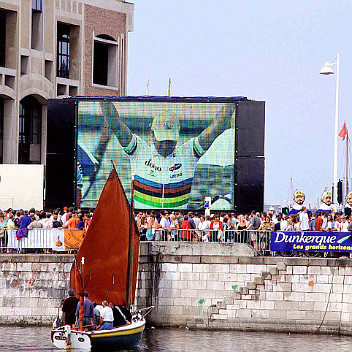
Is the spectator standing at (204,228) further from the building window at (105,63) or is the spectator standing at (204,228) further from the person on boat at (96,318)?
the building window at (105,63)

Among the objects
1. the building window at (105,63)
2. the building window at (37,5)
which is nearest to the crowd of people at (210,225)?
the building window at (37,5)

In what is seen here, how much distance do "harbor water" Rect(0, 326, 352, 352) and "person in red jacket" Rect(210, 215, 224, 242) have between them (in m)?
3.42

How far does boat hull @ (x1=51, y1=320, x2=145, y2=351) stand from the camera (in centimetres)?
3625

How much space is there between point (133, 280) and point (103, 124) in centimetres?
1117

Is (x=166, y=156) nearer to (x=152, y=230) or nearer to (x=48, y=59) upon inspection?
(x=152, y=230)

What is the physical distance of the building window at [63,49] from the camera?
8075 centimetres

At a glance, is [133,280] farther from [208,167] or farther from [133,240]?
[208,167]

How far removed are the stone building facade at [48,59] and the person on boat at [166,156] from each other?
85.1 feet

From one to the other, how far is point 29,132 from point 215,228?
121ft

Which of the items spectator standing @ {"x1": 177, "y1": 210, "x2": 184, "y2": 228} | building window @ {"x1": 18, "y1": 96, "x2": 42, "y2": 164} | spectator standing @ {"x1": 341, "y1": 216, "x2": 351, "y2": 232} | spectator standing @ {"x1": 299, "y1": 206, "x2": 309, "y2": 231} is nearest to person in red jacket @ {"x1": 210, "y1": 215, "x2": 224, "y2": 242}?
spectator standing @ {"x1": 177, "y1": 210, "x2": 184, "y2": 228}

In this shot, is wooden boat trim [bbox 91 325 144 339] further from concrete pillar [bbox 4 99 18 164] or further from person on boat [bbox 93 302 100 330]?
concrete pillar [bbox 4 99 18 164]

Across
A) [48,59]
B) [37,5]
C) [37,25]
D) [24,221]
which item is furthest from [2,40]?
[24,221]

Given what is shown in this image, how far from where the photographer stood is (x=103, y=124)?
50.6 m

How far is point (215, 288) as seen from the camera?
43250mm
